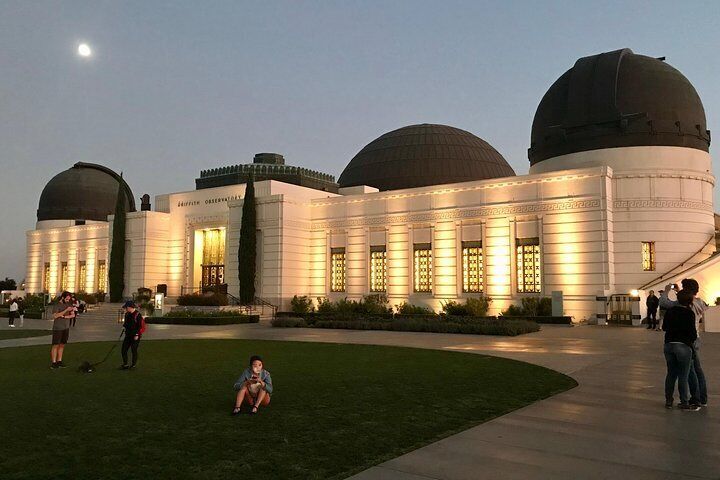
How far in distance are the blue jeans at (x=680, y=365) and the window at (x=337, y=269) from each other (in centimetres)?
3246

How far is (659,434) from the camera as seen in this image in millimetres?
7242

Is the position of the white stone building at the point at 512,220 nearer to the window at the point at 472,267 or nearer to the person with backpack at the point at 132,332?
the window at the point at 472,267

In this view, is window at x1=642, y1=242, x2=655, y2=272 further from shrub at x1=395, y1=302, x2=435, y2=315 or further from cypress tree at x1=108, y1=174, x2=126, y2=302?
cypress tree at x1=108, y1=174, x2=126, y2=302

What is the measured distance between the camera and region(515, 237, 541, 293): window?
33.0 meters

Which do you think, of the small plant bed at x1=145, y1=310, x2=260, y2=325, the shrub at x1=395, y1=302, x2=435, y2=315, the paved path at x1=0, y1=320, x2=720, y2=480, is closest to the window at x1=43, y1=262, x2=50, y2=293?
the small plant bed at x1=145, y1=310, x2=260, y2=325

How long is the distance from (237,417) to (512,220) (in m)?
28.2

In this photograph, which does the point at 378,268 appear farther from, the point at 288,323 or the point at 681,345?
the point at 681,345

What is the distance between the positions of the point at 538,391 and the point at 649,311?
20.2m

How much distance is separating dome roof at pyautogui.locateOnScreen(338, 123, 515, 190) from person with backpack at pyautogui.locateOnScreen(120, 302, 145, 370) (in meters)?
36.6

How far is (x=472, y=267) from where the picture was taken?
3544 cm

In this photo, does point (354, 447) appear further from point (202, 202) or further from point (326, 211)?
point (202, 202)

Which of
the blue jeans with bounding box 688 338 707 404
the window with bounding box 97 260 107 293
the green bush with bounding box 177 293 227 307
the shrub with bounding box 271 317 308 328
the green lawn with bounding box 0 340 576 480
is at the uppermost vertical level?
the window with bounding box 97 260 107 293

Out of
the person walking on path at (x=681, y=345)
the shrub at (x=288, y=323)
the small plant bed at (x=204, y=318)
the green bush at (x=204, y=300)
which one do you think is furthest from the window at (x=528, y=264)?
the person walking on path at (x=681, y=345)

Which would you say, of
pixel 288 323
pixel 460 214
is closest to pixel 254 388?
pixel 288 323
